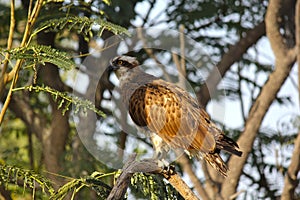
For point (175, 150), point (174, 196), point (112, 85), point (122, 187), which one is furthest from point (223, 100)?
point (122, 187)

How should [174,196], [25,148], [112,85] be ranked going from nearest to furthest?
[174,196] → [112,85] → [25,148]

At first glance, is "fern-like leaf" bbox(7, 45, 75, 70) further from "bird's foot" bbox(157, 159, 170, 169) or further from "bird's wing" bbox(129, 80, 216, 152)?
"bird's wing" bbox(129, 80, 216, 152)

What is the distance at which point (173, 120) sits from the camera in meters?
5.62

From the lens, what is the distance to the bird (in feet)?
17.3

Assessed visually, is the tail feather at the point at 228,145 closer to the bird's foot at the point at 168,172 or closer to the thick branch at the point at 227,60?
the bird's foot at the point at 168,172

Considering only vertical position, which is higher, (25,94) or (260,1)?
(260,1)

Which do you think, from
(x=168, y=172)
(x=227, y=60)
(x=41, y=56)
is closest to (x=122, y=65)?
(x=168, y=172)

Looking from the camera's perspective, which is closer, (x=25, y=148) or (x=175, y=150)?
(x=175, y=150)

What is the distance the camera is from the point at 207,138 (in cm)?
529

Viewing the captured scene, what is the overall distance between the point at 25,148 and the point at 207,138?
503cm

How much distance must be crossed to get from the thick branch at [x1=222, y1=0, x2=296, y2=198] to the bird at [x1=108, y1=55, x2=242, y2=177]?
1.96 meters

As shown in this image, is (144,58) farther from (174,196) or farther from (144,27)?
(174,196)

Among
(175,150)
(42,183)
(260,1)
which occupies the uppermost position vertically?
(260,1)

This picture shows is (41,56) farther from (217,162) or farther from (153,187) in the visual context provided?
(217,162)
